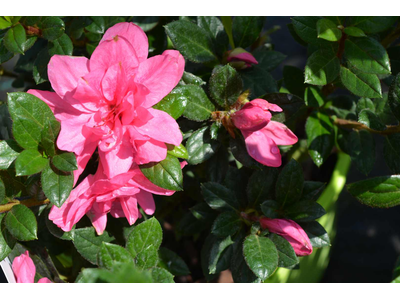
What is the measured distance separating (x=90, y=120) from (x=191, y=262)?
3.24 ft

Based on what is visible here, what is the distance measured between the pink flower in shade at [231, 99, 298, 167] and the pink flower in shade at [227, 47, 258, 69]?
188 mm

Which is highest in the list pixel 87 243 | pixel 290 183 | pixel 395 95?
pixel 395 95

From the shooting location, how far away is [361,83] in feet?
3.34

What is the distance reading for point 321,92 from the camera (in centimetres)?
129

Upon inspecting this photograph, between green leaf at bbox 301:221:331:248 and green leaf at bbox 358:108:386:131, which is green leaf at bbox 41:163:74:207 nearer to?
green leaf at bbox 301:221:331:248

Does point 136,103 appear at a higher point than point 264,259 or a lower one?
higher

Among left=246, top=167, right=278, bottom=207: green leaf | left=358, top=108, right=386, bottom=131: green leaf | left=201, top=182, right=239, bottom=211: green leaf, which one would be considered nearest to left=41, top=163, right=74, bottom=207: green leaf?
left=201, top=182, right=239, bottom=211: green leaf

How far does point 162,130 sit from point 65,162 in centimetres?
20

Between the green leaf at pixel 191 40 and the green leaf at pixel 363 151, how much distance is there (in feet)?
1.54

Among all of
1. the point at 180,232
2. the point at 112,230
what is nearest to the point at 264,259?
the point at 180,232

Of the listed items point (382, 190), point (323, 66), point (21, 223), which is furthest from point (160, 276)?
point (323, 66)

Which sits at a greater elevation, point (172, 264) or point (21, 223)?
point (21, 223)

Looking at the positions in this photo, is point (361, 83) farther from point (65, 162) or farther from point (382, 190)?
point (65, 162)

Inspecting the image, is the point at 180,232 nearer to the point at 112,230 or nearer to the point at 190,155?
the point at 112,230
